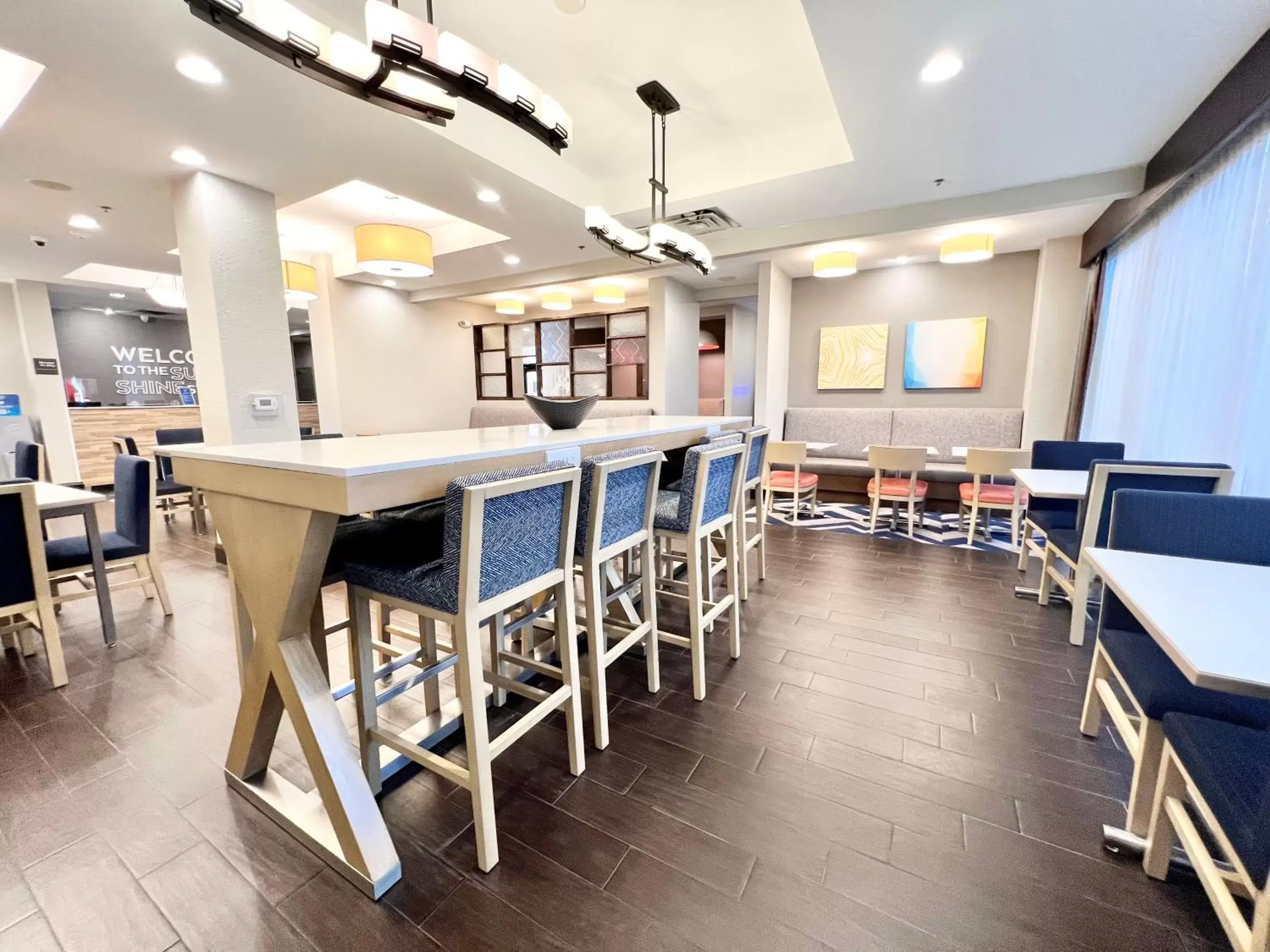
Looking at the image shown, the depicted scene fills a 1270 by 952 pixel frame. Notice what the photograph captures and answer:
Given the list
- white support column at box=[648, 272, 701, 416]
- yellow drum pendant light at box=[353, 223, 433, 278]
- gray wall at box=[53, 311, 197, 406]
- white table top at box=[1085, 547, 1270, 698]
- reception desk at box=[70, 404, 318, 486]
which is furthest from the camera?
gray wall at box=[53, 311, 197, 406]

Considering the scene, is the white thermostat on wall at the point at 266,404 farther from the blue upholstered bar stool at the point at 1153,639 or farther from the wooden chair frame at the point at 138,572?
the blue upholstered bar stool at the point at 1153,639

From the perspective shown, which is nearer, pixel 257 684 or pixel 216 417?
pixel 257 684

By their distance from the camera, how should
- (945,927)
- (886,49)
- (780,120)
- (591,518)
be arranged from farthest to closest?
(780,120), (886,49), (591,518), (945,927)

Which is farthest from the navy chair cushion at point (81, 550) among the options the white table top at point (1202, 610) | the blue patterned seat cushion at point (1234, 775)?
the blue patterned seat cushion at point (1234, 775)

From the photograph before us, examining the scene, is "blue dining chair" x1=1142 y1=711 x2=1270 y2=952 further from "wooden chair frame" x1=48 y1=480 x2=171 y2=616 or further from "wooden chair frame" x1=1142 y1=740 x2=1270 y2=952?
"wooden chair frame" x1=48 y1=480 x2=171 y2=616

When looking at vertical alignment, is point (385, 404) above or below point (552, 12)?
below

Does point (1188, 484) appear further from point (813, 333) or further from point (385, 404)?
point (385, 404)

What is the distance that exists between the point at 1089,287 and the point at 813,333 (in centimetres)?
255

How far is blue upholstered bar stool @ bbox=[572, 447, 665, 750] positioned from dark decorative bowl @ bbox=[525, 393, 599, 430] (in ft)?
0.95

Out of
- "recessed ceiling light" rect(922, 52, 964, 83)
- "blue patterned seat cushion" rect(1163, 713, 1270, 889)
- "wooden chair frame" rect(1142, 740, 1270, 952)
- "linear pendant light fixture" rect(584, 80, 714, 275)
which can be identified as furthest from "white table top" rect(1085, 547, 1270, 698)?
"linear pendant light fixture" rect(584, 80, 714, 275)

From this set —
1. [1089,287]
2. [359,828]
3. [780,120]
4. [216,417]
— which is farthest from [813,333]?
[359,828]

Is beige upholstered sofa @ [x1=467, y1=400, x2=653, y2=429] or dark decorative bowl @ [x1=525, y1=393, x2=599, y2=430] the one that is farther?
beige upholstered sofa @ [x1=467, y1=400, x2=653, y2=429]

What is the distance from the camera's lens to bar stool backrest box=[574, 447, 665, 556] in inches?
59.2

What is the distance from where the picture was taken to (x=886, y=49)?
2.02m
